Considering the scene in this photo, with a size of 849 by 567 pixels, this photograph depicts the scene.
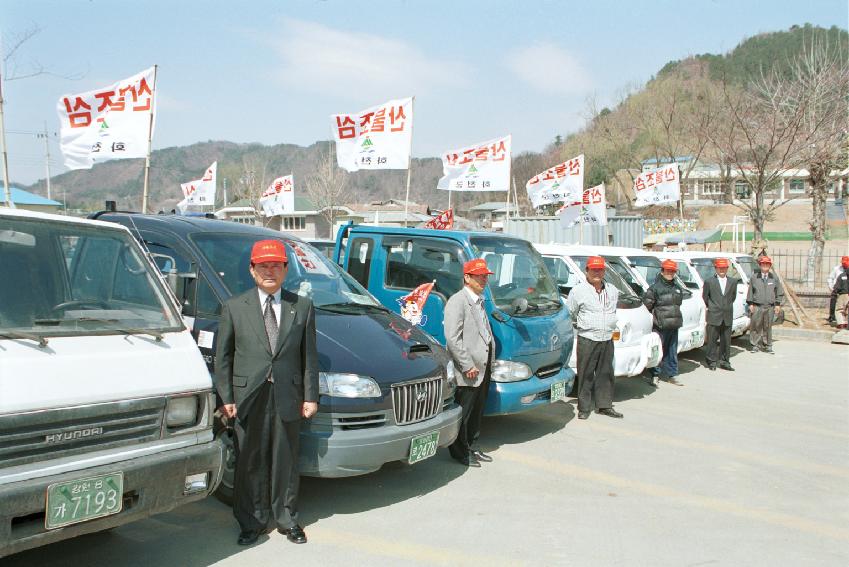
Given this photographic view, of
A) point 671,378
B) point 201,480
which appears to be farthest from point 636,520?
point 671,378

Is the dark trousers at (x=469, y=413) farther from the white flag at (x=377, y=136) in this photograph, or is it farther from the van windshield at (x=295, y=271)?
the white flag at (x=377, y=136)

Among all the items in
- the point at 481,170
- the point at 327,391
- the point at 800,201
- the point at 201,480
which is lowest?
the point at 201,480

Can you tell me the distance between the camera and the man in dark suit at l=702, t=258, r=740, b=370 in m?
11.5

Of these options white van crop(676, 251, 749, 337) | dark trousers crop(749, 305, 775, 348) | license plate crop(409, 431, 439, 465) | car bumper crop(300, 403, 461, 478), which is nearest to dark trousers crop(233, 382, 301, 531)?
car bumper crop(300, 403, 461, 478)

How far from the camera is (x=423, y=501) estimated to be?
5332 millimetres

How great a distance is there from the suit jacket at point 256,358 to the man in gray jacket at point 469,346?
1889 mm

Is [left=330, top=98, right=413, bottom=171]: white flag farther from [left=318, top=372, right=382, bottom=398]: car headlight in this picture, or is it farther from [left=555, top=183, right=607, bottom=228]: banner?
[left=318, top=372, right=382, bottom=398]: car headlight

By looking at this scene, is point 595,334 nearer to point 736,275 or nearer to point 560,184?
point 736,275

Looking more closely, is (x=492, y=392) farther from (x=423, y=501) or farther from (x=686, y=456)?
(x=686, y=456)

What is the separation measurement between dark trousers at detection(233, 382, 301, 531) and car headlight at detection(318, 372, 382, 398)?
13.9 inches

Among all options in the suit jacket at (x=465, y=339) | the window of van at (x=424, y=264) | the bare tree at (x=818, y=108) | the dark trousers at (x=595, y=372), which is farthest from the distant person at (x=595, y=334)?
the bare tree at (x=818, y=108)

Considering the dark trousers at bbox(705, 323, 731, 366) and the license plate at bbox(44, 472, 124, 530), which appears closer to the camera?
the license plate at bbox(44, 472, 124, 530)

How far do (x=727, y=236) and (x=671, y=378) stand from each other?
41214 mm

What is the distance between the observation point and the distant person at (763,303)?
12977 mm
